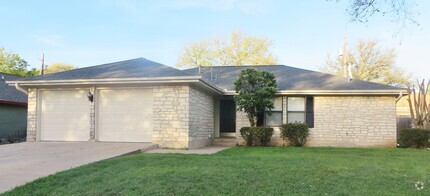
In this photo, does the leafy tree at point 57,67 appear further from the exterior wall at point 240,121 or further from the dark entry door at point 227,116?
the exterior wall at point 240,121

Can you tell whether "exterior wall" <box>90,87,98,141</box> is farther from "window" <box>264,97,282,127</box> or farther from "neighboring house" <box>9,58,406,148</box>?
"window" <box>264,97,282,127</box>

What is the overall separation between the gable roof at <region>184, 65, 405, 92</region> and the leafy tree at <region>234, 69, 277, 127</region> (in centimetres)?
110

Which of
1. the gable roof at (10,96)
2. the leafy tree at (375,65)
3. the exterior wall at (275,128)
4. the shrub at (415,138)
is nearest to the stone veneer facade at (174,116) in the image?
the exterior wall at (275,128)

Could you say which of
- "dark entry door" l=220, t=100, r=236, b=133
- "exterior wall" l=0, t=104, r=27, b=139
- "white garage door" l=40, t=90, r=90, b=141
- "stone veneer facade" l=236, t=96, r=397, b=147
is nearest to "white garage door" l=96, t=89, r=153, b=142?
"white garage door" l=40, t=90, r=90, b=141

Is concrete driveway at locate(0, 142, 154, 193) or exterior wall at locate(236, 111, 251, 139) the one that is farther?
exterior wall at locate(236, 111, 251, 139)

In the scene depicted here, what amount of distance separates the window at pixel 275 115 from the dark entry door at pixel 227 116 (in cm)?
155

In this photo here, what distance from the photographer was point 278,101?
1523 cm

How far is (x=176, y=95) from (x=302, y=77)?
7105mm

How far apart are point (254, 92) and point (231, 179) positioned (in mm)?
8267

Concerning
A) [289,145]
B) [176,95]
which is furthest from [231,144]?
[176,95]

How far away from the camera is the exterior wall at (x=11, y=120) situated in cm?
1708

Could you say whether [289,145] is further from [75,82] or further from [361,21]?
[361,21]

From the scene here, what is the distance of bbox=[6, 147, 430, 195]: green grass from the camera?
17.1 ft

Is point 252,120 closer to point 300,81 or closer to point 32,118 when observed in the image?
point 300,81
